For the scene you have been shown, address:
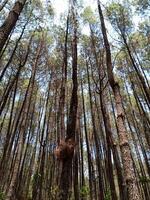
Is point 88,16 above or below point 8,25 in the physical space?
above

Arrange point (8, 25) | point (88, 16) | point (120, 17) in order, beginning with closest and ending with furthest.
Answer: point (8, 25), point (120, 17), point (88, 16)

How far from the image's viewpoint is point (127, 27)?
12992mm

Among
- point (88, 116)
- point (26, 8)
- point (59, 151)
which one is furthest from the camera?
point (88, 116)

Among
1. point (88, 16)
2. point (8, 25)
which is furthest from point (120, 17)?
point (8, 25)

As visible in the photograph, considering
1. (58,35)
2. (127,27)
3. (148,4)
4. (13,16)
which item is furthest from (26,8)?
(13,16)

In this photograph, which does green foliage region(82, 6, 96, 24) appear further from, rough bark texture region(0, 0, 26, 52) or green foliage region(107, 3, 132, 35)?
rough bark texture region(0, 0, 26, 52)

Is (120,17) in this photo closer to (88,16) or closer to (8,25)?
(88,16)

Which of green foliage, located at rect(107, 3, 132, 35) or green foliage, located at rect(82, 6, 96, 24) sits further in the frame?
green foliage, located at rect(82, 6, 96, 24)

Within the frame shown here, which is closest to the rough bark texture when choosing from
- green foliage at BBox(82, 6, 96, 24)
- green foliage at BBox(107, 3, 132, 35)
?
green foliage at BBox(107, 3, 132, 35)

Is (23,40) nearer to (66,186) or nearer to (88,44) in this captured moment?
A: (88,44)

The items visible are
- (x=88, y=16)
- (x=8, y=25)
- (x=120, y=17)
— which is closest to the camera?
(x=8, y=25)

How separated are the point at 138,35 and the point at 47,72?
19.0 feet

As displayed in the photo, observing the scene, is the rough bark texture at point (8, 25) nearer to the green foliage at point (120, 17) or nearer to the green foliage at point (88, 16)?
the green foliage at point (120, 17)

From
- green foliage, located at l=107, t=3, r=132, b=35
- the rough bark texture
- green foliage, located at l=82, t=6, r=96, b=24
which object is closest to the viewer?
the rough bark texture
